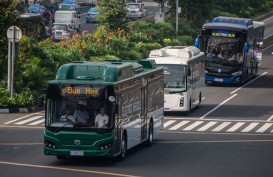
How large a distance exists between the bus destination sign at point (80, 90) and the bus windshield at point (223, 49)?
29748 mm

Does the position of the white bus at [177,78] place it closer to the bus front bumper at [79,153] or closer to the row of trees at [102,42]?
the row of trees at [102,42]

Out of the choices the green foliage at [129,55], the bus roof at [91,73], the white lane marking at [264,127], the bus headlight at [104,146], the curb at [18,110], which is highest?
the bus roof at [91,73]

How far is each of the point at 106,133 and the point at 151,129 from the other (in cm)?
602

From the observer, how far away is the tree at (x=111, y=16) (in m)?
62.1

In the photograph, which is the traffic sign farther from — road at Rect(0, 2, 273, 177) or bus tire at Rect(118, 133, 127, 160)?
bus tire at Rect(118, 133, 127, 160)

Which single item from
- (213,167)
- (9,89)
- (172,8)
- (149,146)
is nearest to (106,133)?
(213,167)

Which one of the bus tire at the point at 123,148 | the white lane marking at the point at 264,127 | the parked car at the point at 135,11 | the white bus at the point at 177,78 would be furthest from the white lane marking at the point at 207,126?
the parked car at the point at 135,11

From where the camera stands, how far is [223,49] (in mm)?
58375

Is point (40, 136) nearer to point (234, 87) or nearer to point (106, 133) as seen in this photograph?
point (106, 133)

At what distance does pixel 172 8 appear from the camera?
78812 millimetres

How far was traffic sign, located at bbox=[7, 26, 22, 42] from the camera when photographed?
4312 cm

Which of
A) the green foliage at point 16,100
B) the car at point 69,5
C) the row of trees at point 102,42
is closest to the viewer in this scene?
the green foliage at point 16,100

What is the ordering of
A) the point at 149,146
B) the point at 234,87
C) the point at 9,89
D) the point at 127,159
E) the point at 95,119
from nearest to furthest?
the point at 95,119 → the point at 127,159 → the point at 149,146 → the point at 9,89 → the point at 234,87

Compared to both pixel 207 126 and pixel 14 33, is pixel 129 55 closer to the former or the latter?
pixel 14 33
